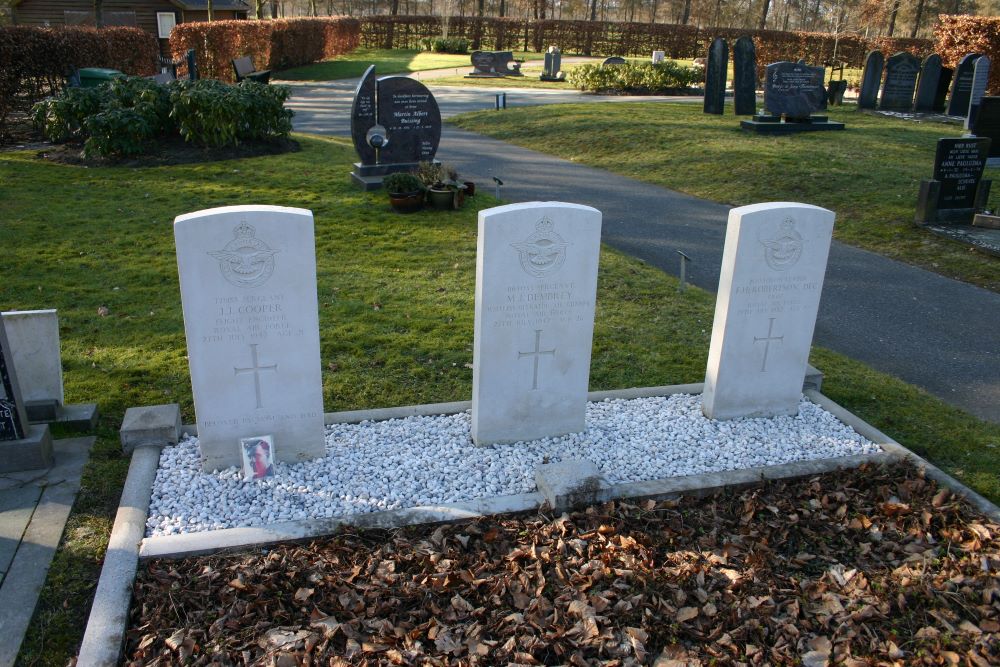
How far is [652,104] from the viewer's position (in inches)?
902

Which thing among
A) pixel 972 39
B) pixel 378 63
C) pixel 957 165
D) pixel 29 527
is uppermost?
pixel 972 39

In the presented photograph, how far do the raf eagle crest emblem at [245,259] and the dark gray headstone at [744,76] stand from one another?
17896 mm

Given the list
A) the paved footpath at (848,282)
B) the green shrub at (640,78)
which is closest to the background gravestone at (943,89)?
the green shrub at (640,78)

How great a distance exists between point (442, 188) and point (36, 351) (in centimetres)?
686

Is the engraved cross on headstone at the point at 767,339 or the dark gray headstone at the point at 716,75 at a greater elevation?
the dark gray headstone at the point at 716,75

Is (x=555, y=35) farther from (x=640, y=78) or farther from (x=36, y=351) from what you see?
(x=36, y=351)

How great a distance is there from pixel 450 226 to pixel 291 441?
615cm

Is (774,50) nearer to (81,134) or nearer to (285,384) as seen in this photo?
(81,134)

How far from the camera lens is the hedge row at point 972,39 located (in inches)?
886

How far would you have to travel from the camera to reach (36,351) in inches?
212

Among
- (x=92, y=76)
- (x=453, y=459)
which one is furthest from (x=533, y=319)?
(x=92, y=76)

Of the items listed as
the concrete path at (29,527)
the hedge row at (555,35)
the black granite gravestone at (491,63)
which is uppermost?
the hedge row at (555,35)

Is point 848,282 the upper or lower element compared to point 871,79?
lower

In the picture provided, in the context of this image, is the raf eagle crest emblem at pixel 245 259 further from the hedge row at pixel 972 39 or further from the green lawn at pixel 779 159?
the hedge row at pixel 972 39
